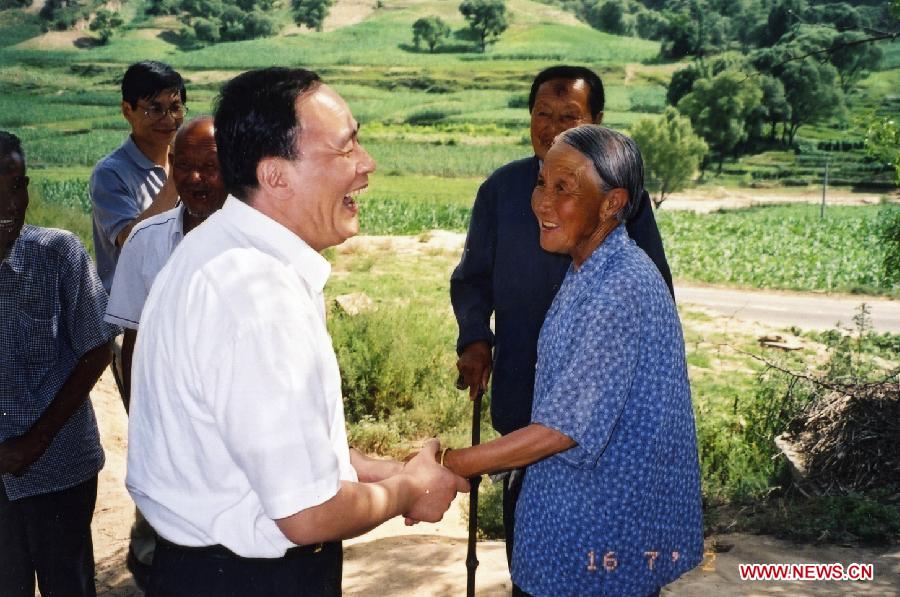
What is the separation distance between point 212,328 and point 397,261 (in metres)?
17.2

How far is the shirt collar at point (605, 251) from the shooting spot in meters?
2.18

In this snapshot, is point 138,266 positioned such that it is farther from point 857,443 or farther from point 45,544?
point 857,443

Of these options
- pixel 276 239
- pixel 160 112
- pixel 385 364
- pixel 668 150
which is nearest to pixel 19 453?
pixel 276 239

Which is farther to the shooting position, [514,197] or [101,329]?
[514,197]

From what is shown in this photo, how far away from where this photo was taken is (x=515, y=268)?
3.21m

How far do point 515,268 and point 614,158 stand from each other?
1001mm

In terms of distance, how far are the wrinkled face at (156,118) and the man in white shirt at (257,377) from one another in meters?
2.43

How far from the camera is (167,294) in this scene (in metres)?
1.62

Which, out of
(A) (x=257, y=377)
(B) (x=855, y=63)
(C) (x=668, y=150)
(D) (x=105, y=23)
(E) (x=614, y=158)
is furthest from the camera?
(B) (x=855, y=63)

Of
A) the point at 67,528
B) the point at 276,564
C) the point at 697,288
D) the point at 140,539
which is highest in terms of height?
the point at 276,564

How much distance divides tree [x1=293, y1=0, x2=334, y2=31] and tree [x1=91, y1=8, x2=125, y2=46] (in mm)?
9914

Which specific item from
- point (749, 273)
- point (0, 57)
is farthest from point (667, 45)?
point (0, 57)

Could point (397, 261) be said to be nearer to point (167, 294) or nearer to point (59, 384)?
point (59, 384)

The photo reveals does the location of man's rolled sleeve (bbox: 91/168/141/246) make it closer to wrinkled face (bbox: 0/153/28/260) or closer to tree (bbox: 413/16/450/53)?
wrinkled face (bbox: 0/153/28/260)
